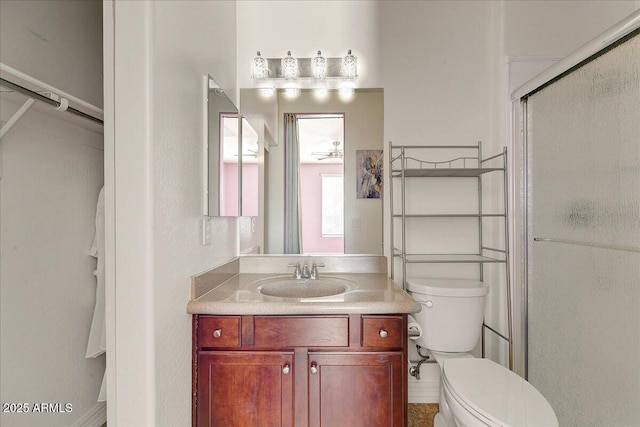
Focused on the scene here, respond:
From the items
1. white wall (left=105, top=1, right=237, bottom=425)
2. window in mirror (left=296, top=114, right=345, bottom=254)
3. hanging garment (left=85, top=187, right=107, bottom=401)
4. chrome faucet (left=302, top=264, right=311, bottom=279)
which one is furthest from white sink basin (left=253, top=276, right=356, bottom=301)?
hanging garment (left=85, top=187, right=107, bottom=401)

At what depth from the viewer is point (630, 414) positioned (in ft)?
3.86

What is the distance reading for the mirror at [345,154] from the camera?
1.90 m

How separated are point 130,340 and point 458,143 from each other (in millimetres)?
1876

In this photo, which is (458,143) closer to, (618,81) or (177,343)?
(618,81)

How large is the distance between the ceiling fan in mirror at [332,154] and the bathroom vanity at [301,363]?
0.92 metres

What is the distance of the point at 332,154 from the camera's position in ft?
6.29

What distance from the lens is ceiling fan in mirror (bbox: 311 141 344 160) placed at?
1915 millimetres

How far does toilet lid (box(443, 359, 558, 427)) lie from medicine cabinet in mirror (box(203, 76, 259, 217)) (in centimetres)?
127

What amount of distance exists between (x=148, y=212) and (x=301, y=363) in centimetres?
83

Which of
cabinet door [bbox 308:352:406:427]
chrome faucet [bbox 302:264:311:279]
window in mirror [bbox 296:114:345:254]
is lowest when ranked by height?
cabinet door [bbox 308:352:406:427]

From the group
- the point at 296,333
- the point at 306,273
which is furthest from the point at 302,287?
the point at 296,333

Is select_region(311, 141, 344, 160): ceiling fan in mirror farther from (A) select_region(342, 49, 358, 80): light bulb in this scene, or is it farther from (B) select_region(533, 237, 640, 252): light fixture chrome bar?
(B) select_region(533, 237, 640, 252): light fixture chrome bar

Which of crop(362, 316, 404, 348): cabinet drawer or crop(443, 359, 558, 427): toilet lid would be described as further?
crop(362, 316, 404, 348): cabinet drawer

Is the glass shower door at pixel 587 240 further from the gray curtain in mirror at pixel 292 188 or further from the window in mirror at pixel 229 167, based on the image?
the window in mirror at pixel 229 167
